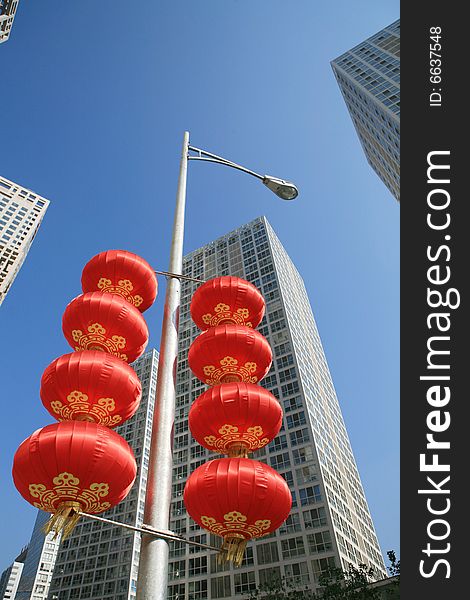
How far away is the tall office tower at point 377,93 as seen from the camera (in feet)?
182

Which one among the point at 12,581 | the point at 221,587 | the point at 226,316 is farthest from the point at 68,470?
the point at 12,581

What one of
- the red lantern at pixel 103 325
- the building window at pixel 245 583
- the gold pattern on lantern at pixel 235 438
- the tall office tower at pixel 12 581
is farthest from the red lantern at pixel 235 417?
the tall office tower at pixel 12 581

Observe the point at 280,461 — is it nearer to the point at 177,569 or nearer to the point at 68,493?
the point at 177,569

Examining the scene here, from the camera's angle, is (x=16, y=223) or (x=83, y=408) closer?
(x=83, y=408)

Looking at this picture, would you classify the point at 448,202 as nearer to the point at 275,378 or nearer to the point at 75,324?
the point at 75,324

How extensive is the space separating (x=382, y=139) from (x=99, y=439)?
66055 millimetres

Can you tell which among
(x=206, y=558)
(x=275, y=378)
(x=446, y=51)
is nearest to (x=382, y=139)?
(x=275, y=378)

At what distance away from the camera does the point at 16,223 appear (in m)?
93.0

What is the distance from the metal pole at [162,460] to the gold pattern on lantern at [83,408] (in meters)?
0.68

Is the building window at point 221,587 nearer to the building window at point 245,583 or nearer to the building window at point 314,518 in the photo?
the building window at point 245,583

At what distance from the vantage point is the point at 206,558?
44500 millimetres

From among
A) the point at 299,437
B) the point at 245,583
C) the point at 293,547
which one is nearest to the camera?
the point at 293,547

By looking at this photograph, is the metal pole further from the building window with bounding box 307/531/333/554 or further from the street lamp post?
the building window with bounding box 307/531/333/554

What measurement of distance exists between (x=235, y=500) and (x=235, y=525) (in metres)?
0.26
